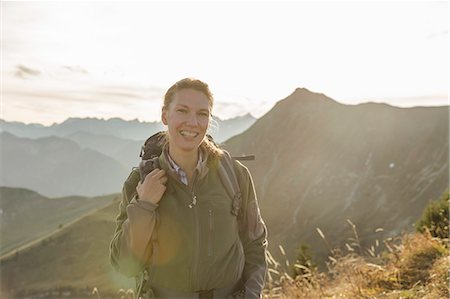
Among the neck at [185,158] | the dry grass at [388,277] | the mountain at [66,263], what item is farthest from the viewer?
the mountain at [66,263]

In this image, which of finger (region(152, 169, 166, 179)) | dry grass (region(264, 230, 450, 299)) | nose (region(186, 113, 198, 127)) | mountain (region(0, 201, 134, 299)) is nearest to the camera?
finger (region(152, 169, 166, 179))

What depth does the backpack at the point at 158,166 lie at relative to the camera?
136 inches

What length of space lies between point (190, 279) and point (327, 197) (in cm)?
12905

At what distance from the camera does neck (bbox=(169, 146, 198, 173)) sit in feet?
11.6

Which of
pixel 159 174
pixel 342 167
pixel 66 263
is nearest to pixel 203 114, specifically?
pixel 159 174

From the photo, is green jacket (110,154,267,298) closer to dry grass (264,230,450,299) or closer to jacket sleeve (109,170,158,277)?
jacket sleeve (109,170,158,277)

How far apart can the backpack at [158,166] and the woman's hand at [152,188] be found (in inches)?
5.8

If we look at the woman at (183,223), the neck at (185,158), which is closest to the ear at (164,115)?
the woman at (183,223)

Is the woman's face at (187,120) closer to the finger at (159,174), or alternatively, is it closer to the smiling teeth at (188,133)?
the smiling teeth at (188,133)

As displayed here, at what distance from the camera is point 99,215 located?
145750 millimetres

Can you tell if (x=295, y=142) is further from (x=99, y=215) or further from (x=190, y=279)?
(x=190, y=279)

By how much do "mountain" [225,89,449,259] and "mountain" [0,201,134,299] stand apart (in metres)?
49.3

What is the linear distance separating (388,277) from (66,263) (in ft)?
450

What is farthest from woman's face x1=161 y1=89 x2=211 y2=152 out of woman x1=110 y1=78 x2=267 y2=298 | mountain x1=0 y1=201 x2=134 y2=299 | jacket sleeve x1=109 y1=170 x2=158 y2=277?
mountain x1=0 y1=201 x2=134 y2=299
